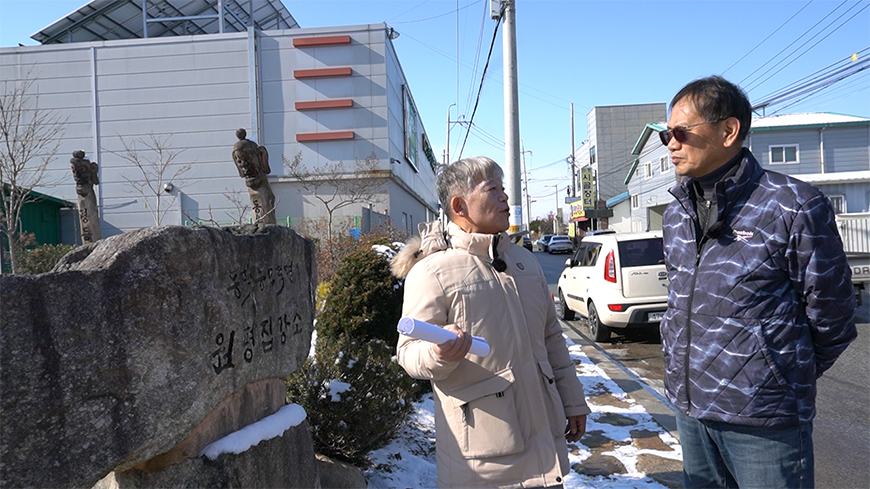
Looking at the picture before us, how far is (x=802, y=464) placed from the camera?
Answer: 193 cm

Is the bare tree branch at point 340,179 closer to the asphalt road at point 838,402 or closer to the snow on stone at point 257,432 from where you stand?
the asphalt road at point 838,402

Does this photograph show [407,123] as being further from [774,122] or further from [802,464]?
[802,464]

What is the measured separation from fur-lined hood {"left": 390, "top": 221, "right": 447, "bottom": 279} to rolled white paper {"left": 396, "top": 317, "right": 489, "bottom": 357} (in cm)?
48

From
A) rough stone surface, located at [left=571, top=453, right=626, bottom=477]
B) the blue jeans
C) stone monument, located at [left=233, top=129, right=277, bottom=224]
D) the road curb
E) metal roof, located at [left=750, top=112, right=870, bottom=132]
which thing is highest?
metal roof, located at [left=750, top=112, right=870, bottom=132]

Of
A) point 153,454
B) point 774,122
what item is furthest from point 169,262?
point 774,122

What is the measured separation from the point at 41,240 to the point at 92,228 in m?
13.0

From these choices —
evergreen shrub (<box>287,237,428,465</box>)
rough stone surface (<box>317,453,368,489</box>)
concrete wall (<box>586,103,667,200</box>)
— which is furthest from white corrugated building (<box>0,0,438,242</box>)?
concrete wall (<box>586,103,667,200</box>)

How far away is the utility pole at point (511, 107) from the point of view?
9.95 meters

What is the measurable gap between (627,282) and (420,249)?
6.34 m

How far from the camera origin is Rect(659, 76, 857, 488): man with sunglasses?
6.21ft

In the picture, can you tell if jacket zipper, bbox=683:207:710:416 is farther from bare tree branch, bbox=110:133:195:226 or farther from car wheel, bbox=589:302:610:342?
bare tree branch, bbox=110:133:195:226

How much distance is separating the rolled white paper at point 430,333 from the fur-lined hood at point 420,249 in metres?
0.48

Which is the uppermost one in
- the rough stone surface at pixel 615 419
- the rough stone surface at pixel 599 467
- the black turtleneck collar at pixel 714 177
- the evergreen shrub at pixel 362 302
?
the black turtleneck collar at pixel 714 177

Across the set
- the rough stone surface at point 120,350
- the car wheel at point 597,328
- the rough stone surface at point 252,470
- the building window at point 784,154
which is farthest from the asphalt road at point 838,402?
the building window at point 784,154
